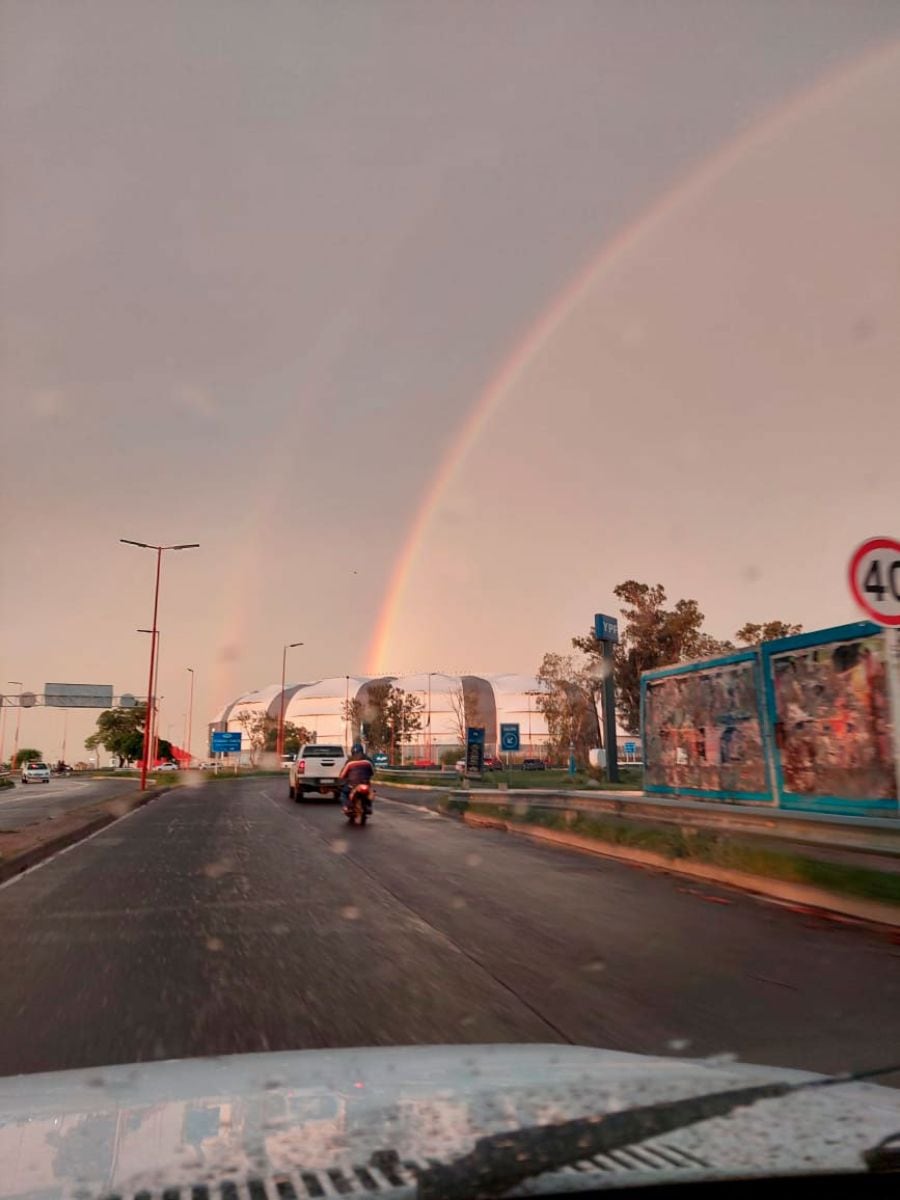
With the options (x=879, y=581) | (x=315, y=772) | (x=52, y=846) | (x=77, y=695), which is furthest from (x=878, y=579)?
(x=77, y=695)

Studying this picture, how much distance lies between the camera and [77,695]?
86688 mm

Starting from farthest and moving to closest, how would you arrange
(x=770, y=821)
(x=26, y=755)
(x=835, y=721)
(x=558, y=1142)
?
(x=26, y=755) < (x=835, y=721) < (x=770, y=821) < (x=558, y=1142)

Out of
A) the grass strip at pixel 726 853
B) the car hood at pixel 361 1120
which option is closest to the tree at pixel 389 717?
the grass strip at pixel 726 853

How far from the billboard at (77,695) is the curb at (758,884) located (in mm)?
77698

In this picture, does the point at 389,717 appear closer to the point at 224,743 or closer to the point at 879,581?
the point at 224,743

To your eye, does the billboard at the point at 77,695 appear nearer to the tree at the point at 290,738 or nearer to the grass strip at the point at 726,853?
the tree at the point at 290,738

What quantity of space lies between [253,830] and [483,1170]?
17.8m

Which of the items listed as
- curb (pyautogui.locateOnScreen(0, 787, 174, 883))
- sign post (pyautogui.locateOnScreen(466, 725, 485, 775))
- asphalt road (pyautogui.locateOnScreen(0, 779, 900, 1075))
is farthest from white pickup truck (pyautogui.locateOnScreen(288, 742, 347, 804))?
asphalt road (pyautogui.locateOnScreen(0, 779, 900, 1075))

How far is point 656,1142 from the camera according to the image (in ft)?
7.09

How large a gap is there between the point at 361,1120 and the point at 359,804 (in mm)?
19009

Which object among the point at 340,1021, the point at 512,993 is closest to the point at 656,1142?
the point at 340,1021

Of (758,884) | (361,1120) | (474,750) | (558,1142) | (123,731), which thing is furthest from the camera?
(123,731)

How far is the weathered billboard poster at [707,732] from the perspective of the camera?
598 inches

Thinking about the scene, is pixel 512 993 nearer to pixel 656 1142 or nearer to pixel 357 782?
pixel 656 1142
